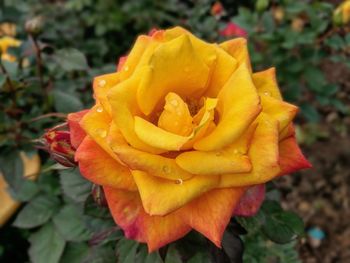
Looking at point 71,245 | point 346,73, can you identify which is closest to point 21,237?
point 71,245

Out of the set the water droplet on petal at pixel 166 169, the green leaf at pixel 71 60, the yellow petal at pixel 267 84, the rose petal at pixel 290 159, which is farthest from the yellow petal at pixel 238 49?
the green leaf at pixel 71 60

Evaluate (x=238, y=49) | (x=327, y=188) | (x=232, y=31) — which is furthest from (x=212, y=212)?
(x=327, y=188)

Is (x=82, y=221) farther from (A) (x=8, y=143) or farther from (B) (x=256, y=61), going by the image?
(B) (x=256, y=61)

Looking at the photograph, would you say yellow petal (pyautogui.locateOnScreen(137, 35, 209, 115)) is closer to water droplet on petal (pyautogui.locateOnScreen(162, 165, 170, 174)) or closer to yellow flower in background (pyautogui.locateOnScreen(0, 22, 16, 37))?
water droplet on petal (pyautogui.locateOnScreen(162, 165, 170, 174))

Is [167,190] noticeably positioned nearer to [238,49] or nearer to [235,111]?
[235,111]

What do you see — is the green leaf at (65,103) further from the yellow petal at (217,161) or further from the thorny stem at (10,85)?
the yellow petal at (217,161)

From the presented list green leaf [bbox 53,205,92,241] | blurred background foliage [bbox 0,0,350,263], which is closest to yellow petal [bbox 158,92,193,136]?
blurred background foliage [bbox 0,0,350,263]
